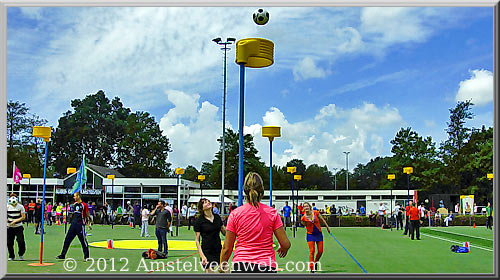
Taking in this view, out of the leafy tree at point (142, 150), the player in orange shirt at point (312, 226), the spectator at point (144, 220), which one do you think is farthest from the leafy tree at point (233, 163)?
the player in orange shirt at point (312, 226)

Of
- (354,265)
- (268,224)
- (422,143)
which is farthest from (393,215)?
(422,143)

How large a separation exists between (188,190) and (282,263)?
138ft

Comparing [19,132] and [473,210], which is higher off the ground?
[19,132]

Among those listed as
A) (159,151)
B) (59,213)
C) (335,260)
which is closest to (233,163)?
(159,151)

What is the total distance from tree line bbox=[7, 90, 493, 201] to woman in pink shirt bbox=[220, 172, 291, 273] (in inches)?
2227

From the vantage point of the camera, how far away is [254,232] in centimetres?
529

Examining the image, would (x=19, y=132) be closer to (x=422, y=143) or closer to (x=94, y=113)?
(x=94, y=113)

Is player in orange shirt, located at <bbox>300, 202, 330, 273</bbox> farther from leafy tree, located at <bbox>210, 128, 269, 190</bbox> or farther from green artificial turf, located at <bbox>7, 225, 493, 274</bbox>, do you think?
leafy tree, located at <bbox>210, 128, 269, 190</bbox>

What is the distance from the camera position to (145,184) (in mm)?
50031

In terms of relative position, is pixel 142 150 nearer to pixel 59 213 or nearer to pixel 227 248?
pixel 59 213

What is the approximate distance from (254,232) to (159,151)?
70228 mm

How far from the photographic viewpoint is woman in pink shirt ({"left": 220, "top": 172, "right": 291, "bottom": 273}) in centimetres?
527

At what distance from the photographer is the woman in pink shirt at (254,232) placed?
5273mm

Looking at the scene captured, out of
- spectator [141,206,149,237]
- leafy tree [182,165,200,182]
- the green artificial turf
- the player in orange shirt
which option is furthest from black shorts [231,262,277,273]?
leafy tree [182,165,200,182]
